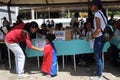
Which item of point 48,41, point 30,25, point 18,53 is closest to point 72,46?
point 48,41

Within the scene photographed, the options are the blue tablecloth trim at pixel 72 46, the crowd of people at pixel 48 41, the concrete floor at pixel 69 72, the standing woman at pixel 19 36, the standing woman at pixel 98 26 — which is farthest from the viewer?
the blue tablecloth trim at pixel 72 46

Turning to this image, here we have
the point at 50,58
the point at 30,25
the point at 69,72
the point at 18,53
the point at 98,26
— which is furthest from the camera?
the point at 69,72

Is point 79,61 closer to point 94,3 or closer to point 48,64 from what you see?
point 48,64

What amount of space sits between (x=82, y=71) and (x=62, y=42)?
1029 millimetres

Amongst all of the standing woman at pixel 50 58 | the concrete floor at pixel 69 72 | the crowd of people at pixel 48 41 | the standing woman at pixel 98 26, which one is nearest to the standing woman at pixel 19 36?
the crowd of people at pixel 48 41

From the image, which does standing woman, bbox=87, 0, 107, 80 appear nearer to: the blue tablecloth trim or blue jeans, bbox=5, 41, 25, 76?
the blue tablecloth trim

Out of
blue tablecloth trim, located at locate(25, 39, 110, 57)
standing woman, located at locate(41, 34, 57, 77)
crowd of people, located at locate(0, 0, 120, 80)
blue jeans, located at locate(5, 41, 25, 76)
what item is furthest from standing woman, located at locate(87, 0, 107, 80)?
blue jeans, located at locate(5, 41, 25, 76)

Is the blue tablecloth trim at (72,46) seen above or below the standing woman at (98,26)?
below

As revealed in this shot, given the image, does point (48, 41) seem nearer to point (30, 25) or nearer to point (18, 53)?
point (30, 25)

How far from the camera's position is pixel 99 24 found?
19.4 feet

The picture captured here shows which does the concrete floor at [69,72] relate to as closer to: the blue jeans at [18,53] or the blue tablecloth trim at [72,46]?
the blue jeans at [18,53]

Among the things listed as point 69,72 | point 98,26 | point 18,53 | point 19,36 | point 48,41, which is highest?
point 98,26

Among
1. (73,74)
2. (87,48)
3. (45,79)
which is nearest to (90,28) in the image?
(87,48)

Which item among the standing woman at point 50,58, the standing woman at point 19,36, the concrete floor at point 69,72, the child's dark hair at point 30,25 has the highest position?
the child's dark hair at point 30,25
